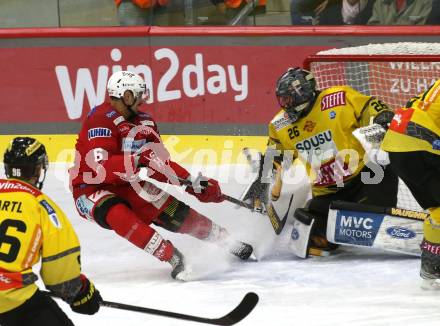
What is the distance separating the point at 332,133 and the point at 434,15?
2.42 meters

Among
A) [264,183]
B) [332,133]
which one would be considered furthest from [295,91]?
[264,183]

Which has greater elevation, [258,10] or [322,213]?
[258,10]

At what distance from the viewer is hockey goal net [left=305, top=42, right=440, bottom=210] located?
6.05 meters

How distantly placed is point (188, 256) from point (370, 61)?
5.84ft

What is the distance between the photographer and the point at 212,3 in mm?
7949

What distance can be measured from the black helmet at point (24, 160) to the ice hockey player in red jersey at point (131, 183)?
171 cm

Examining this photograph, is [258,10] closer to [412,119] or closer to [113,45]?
[113,45]

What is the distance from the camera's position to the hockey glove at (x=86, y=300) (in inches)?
131

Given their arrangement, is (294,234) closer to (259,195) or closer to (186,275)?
(259,195)

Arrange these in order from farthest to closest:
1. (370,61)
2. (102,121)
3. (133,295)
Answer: (370,61) → (102,121) → (133,295)

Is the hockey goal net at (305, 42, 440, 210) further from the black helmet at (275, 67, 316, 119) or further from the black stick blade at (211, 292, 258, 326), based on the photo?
the black stick blade at (211, 292, 258, 326)

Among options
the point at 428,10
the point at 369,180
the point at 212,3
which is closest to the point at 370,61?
the point at 369,180

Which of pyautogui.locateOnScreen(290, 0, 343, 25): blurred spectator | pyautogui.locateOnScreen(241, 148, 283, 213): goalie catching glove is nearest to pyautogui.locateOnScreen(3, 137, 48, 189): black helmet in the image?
pyautogui.locateOnScreen(241, 148, 283, 213): goalie catching glove

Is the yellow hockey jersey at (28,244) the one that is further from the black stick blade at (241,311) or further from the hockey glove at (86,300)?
the black stick blade at (241,311)
